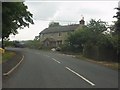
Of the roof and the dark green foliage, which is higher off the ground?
the roof

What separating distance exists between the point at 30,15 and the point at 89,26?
13777 millimetres

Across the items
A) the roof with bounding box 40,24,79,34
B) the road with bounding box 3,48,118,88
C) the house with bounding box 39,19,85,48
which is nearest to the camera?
the road with bounding box 3,48,118,88

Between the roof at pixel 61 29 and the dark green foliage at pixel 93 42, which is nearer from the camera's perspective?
the dark green foliage at pixel 93 42

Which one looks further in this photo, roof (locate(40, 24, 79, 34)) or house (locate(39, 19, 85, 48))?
house (locate(39, 19, 85, 48))

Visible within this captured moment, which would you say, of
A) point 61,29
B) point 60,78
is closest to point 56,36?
point 61,29

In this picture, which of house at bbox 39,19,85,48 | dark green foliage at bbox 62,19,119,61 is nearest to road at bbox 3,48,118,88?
dark green foliage at bbox 62,19,119,61

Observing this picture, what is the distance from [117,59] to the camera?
1882 inches

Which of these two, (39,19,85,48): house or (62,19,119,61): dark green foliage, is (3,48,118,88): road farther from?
(39,19,85,48): house

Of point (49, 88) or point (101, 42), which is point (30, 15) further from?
point (49, 88)

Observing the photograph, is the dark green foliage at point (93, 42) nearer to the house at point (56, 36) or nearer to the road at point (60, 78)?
the road at point (60, 78)

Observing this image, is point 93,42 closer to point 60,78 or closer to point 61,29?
point 60,78

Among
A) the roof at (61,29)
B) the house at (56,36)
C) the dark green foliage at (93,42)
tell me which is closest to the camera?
the dark green foliage at (93,42)

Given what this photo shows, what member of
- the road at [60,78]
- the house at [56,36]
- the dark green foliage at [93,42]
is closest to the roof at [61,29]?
the house at [56,36]

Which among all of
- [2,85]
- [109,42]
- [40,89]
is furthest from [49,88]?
[109,42]
